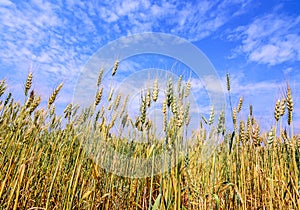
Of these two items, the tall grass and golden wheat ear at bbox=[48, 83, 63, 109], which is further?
golden wheat ear at bbox=[48, 83, 63, 109]

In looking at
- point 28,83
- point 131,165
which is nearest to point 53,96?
point 28,83

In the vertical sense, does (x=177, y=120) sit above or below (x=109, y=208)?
above

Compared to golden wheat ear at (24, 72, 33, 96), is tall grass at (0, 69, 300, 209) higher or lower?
lower

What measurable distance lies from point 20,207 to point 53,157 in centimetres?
54

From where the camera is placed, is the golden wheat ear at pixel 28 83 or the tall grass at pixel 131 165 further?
the golden wheat ear at pixel 28 83

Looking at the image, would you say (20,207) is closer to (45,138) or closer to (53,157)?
(53,157)

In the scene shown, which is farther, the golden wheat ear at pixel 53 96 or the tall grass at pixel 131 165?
the golden wheat ear at pixel 53 96

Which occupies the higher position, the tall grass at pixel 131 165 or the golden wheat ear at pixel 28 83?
the golden wheat ear at pixel 28 83

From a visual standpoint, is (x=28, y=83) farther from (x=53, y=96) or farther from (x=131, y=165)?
(x=131, y=165)

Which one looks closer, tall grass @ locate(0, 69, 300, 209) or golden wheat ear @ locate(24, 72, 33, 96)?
tall grass @ locate(0, 69, 300, 209)

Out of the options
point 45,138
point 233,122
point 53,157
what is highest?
point 233,122

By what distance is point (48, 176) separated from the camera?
2074mm

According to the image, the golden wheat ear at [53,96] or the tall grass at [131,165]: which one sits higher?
the golden wheat ear at [53,96]

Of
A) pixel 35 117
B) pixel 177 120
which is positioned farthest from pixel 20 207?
pixel 177 120
